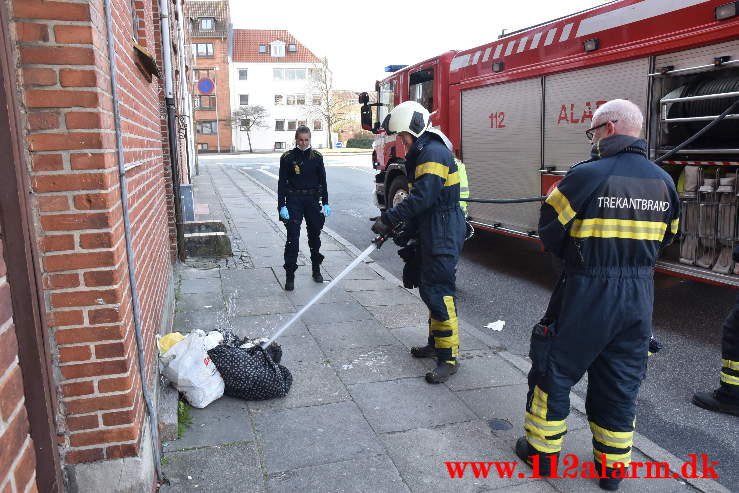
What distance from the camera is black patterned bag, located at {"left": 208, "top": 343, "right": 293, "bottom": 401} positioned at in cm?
383

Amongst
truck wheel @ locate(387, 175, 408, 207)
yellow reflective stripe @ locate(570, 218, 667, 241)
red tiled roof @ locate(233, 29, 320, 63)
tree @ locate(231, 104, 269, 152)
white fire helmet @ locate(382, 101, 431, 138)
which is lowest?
truck wheel @ locate(387, 175, 408, 207)

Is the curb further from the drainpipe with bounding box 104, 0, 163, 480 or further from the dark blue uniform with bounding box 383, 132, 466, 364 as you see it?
the drainpipe with bounding box 104, 0, 163, 480

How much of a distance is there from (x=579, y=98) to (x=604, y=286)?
170 inches

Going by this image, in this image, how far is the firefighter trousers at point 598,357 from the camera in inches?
113

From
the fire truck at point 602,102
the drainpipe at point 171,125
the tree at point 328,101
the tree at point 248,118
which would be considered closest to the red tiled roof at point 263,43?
the tree at point 328,101

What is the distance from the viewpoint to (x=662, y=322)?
5812 millimetres

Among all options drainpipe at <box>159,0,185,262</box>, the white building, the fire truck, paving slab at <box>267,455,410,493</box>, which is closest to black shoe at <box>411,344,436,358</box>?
paving slab at <box>267,455,410,493</box>

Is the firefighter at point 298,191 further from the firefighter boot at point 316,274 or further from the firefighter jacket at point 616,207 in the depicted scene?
the firefighter jacket at point 616,207

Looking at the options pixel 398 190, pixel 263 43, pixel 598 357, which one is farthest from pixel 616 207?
pixel 263 43

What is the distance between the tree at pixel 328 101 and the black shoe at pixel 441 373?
181ft

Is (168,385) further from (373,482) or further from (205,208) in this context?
(205,208)

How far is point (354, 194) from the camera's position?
1764cm

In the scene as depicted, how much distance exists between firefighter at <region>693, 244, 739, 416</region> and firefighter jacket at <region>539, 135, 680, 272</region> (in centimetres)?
144

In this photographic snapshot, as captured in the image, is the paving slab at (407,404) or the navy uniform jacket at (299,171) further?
the navy uniform jacket at (299,171)
